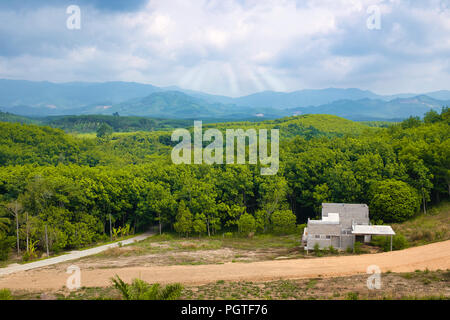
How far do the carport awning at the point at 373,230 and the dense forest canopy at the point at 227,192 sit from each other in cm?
407

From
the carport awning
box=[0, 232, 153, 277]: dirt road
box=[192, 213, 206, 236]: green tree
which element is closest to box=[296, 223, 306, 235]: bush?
the carport awning

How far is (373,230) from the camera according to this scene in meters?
32.5

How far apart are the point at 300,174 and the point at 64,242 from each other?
3071 centimetres

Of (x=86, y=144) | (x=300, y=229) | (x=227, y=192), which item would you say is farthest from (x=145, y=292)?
(x=86, y=144)

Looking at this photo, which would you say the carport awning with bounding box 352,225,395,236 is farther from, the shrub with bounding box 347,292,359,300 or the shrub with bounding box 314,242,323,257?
the shrub with bounding box 347,292,359,300

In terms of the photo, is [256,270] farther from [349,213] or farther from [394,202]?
[394,202]

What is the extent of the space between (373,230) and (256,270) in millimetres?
12544

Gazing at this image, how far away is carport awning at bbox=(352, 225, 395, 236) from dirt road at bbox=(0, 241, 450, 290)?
7.96 ft

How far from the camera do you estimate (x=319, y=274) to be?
82.9ft

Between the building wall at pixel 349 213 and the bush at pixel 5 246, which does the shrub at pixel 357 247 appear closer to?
the building wall at pixel 349 213

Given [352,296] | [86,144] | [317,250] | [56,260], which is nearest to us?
[352,296]
